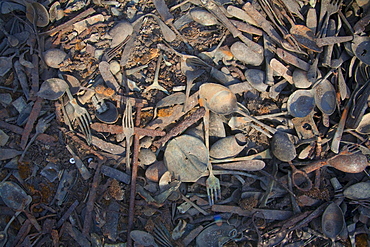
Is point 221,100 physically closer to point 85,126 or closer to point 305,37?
point 305,37

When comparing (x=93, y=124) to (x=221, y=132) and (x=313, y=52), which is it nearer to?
(x=221, y=132)

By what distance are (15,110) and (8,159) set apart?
618 mm

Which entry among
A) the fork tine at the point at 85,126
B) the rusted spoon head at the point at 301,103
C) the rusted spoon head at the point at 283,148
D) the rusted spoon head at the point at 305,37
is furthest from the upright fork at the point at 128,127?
the rusted spoon head at the point at 305,37

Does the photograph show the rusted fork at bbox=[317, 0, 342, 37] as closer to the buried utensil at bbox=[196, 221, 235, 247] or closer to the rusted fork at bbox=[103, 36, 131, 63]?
the rusted fork at bbox=[103, 36, 131, 63]

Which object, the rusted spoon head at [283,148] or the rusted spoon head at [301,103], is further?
the rusted spoon head at [301,103]

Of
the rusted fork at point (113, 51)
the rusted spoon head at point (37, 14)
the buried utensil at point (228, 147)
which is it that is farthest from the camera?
the rusted spoon head at point (37, 14)

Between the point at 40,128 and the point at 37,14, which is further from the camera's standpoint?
the point at 37,14

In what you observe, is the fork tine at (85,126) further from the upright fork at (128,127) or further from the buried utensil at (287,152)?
the buried utensil at (287,152)

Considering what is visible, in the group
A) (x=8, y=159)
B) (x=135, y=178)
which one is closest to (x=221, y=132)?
(x=135, y=178)

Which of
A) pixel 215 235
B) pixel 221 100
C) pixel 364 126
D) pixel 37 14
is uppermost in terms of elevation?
pixel 37 14

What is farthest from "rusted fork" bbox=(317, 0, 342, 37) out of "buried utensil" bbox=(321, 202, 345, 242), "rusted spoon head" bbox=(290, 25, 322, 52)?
"buried utensil" bbox=(321, 202, 345, 242)

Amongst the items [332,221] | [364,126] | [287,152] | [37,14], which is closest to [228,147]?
[287,152]

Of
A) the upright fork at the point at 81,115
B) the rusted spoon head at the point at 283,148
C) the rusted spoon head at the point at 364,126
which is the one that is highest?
the upright fork at the point at 81,115

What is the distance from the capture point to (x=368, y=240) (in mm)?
2891
